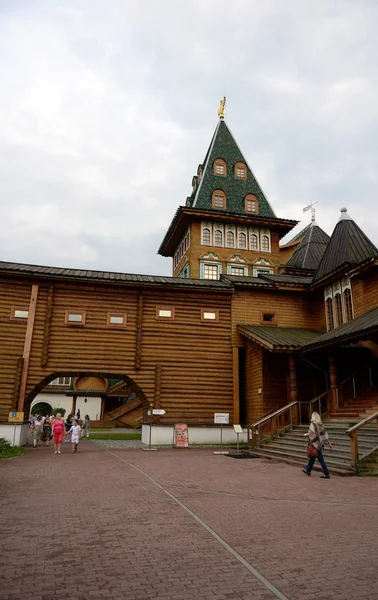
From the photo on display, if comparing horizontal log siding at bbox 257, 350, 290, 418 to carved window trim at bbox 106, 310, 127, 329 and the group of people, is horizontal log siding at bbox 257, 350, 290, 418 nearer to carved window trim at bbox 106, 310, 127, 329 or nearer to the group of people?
carved window trim at bbox 106, 310, 127, 329

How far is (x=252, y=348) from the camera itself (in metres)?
22.6

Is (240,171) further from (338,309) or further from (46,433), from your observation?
(46,433)

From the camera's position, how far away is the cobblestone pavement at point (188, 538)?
4.30 meters

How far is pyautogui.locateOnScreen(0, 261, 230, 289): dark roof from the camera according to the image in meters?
21.0

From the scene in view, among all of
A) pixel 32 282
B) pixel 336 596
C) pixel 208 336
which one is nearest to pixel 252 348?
pixel 208 336

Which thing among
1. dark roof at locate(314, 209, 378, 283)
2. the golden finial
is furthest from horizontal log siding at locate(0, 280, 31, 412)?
the golden finial

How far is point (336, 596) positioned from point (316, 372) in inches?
714

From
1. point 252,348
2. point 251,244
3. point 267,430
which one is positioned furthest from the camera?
point 251,244

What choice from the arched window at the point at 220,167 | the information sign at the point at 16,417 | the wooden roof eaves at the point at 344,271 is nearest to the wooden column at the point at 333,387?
the wooden roof eaves at the point at 344,271

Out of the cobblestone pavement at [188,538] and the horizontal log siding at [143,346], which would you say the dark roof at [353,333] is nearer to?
the cobblestone pavement at [188,538]

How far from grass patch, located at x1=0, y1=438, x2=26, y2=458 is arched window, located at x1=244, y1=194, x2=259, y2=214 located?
23.8 metres

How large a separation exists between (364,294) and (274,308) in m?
5.44

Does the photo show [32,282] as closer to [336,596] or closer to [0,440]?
[0,440]

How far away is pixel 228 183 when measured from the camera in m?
34.9
